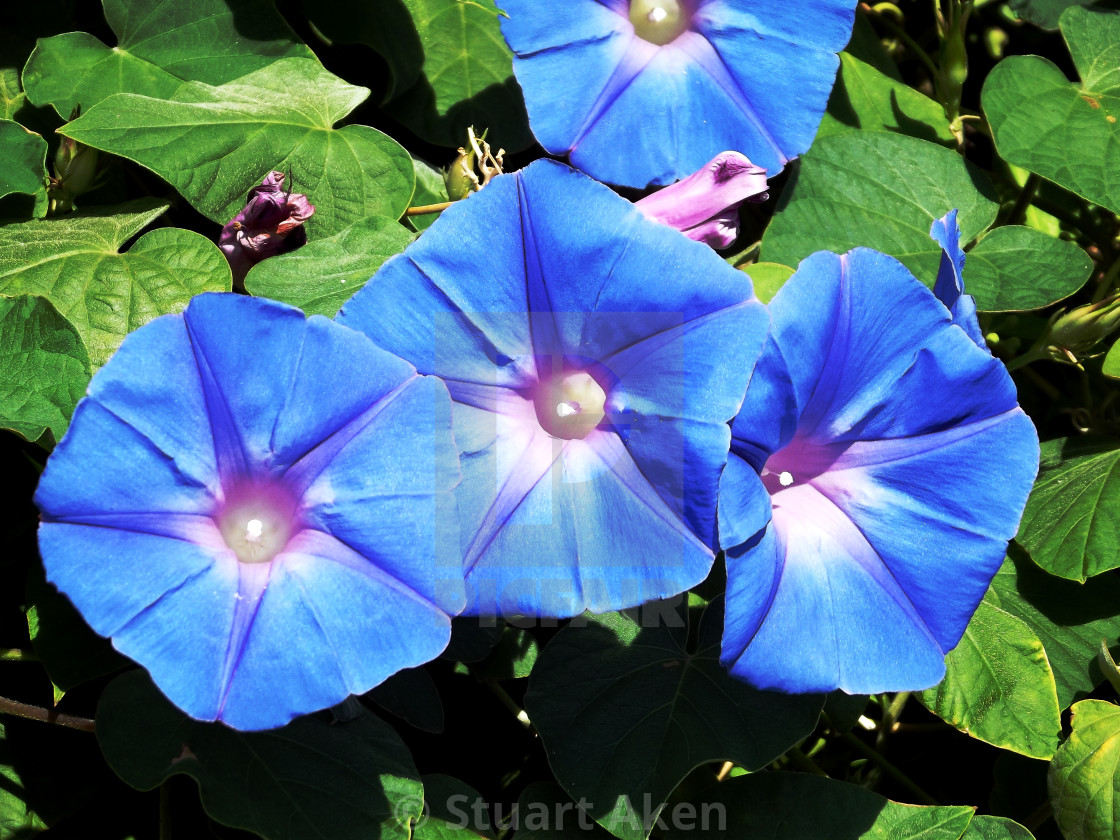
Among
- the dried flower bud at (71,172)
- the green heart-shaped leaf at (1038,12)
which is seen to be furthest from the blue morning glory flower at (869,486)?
the dried flower bud at (71,172)

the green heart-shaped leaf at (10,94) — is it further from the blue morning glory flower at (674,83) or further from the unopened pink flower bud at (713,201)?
the unopened pink flower bud at (713,201)

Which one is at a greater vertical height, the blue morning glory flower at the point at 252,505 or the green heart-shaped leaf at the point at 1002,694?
the blue morning glory flower at the point at 252,505

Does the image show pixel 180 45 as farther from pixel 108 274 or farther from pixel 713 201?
pixel 713 201

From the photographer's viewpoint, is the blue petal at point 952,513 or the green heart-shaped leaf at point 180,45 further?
the green heart-shaped leaf at point 180,45

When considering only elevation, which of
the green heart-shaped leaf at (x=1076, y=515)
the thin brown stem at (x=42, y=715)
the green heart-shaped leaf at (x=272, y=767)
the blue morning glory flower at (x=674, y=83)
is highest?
the blue morning glory flower at (x=674, y=83)

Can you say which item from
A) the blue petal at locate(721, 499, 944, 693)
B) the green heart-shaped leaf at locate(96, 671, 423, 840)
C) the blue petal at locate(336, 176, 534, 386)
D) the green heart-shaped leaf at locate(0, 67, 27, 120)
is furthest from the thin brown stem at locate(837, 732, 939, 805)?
the green heart-shaped leaf at locate(0, 67, 27, 120)

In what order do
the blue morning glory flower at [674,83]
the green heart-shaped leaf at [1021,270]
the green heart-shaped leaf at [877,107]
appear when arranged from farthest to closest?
the green heart-shaped leaf at [877,107] → the green heart-shaped leaf at [1021,270] → the blue morning glory flower at [674,83]
